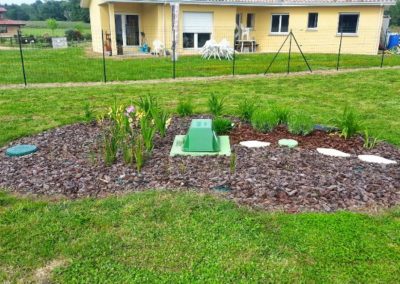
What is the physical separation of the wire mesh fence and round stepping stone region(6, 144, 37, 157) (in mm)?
6764

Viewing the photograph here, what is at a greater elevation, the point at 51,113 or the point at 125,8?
the point at 125,8

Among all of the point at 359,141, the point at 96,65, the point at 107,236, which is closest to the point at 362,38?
the point at 96,65

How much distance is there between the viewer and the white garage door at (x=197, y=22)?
2073cm

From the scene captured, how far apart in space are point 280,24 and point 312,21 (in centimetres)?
185

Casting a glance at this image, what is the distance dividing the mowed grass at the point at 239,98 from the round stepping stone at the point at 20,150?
636 mm

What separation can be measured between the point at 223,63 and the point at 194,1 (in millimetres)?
5592

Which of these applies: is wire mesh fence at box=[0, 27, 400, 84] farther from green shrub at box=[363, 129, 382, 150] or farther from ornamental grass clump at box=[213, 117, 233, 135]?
green shrub at box=[363, 129, 382, 150]

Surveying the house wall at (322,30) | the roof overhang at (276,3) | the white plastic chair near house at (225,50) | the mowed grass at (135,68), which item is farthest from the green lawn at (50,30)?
the mowed grass at (135,68)

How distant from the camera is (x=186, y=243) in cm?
314

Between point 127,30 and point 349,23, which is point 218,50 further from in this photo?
point 349,23

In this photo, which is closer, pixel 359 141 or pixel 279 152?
pixel 279 152

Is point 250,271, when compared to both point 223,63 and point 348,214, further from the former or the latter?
point 223,63

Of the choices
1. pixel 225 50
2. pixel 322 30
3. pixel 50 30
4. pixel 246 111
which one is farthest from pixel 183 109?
pixel 50 30

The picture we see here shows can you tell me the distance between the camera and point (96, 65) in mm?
15570
